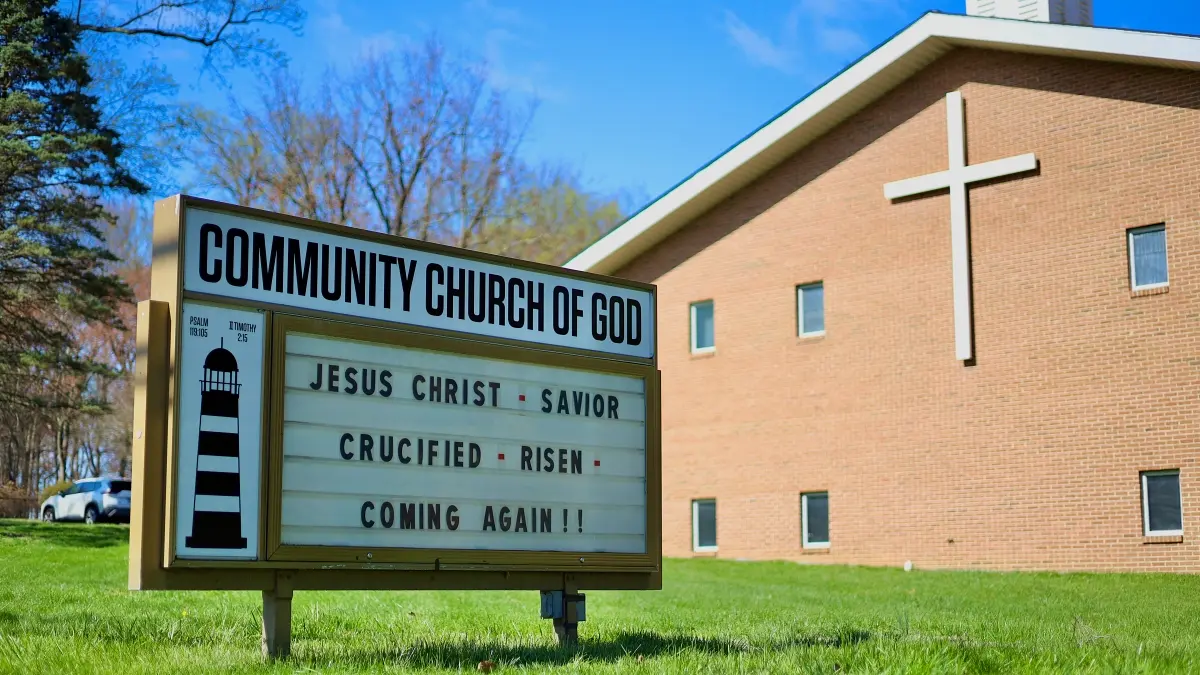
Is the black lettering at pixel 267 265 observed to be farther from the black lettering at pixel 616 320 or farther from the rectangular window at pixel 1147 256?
the rectangular window at pixel 1147 256

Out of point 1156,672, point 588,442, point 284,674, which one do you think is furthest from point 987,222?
point 284,674

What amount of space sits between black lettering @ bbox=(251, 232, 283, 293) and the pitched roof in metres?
18.6

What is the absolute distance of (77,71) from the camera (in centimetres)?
2808

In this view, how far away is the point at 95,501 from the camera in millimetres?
41594

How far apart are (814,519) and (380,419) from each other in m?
20.4

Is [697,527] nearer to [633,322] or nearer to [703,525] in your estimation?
[703,525]

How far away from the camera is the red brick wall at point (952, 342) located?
2306cm

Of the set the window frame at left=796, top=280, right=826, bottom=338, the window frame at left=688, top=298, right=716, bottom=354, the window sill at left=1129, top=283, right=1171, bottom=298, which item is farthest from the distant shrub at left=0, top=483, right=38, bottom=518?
the window sill at left=1129, top=283, right=1171, bottom=298

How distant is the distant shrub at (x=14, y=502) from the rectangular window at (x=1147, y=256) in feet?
74.7

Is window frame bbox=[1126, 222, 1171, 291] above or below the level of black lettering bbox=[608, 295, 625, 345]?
above

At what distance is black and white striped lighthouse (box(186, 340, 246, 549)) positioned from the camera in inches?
298

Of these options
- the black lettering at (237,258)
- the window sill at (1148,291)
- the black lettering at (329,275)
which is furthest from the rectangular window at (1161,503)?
the black lettering at (237,258)

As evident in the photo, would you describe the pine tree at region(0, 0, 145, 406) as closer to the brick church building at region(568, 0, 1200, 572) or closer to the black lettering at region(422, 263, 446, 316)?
the brick church building at region(568, 0, 1200, 572)

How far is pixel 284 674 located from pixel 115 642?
2.02 m
